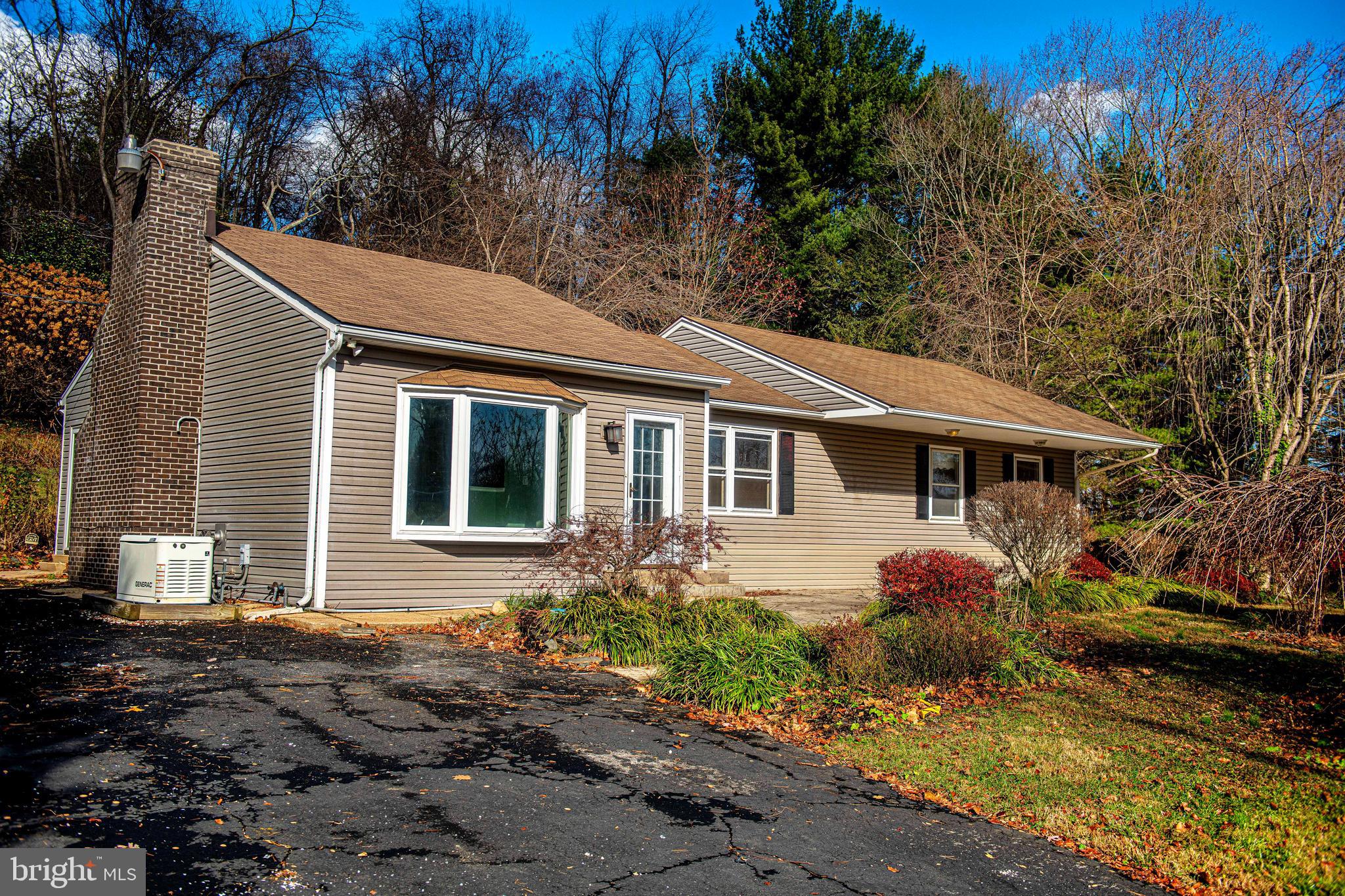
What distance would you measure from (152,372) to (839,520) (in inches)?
427

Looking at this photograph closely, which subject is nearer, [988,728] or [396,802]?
[396,802]

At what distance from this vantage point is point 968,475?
1906 cm

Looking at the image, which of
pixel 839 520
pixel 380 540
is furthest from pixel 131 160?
pixel 839 520

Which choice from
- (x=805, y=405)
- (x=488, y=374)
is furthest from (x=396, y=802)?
(x=805, y=405)

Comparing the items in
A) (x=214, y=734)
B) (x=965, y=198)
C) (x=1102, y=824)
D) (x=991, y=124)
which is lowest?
(x=1102, y=824)

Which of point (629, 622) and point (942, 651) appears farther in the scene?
point (629, 622)

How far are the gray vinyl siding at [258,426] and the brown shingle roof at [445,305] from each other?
517mm

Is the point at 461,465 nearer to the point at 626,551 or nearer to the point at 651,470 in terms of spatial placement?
the point at 626,551

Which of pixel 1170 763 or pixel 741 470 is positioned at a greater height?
pixel 741 470

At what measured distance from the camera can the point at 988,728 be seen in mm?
7469

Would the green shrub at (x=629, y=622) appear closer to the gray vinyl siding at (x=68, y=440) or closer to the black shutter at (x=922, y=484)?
the black shutter at (x=922, y=484)

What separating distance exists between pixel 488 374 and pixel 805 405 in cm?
668

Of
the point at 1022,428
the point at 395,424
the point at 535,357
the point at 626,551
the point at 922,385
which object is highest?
A: the point at 922,385

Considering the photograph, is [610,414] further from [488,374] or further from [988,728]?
[988,728]
